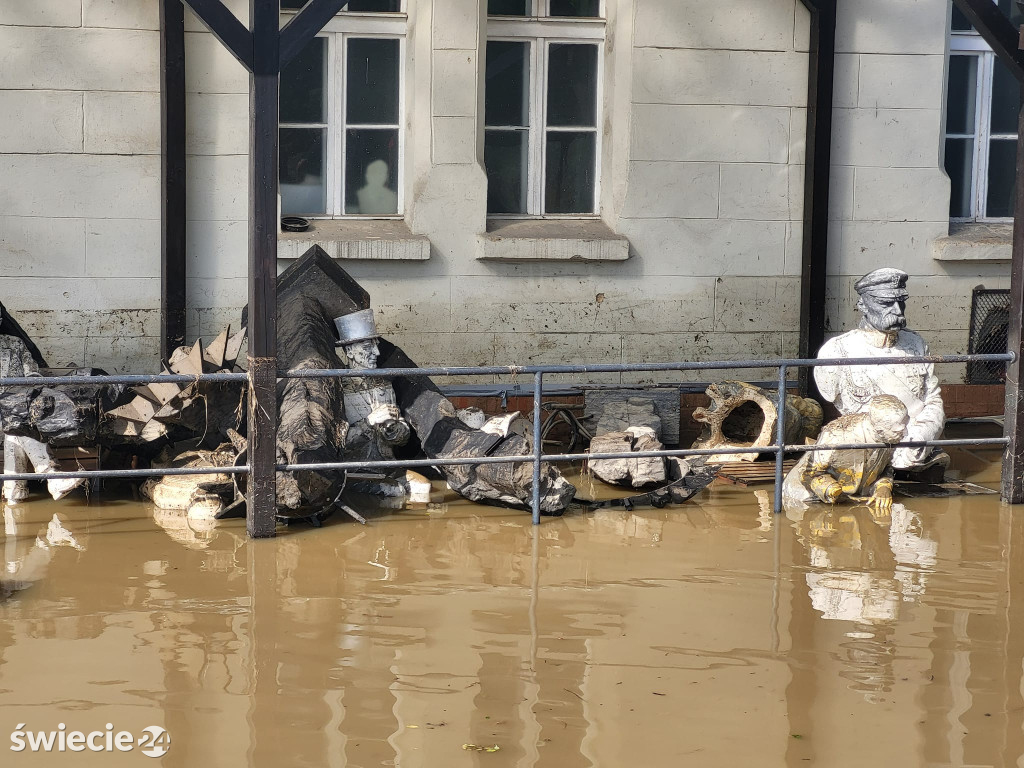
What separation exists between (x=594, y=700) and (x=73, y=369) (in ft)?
15.0

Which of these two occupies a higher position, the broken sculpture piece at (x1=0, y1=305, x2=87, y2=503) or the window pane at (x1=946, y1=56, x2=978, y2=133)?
the window pane at (x1=946, y1=56, x2=978, y2=133)

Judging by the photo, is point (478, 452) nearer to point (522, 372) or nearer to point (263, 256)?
point (522, 372)

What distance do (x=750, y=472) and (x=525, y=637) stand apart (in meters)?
3.45

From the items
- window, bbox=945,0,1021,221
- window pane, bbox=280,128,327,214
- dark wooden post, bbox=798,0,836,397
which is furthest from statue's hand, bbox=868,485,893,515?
window pane, bbox=280,128,327,214

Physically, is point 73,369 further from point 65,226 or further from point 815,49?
point 815,49

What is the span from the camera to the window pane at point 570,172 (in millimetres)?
9539

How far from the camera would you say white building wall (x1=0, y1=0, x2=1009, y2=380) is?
339 inches

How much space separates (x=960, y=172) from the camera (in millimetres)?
9930

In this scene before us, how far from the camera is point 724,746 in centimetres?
434

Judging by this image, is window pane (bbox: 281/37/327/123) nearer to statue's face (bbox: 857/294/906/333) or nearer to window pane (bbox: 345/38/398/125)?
window pane (bbox: 345/38/398/125)

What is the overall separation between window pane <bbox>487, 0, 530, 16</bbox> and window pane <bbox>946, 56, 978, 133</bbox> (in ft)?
10.6

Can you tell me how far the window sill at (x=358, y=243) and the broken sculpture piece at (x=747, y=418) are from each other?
222 centimetres

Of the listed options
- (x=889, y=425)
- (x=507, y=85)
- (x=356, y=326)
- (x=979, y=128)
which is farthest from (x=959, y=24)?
(x=356, y=326)

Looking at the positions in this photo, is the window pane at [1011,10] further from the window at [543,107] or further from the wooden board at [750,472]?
the wooden board at [750,472]
